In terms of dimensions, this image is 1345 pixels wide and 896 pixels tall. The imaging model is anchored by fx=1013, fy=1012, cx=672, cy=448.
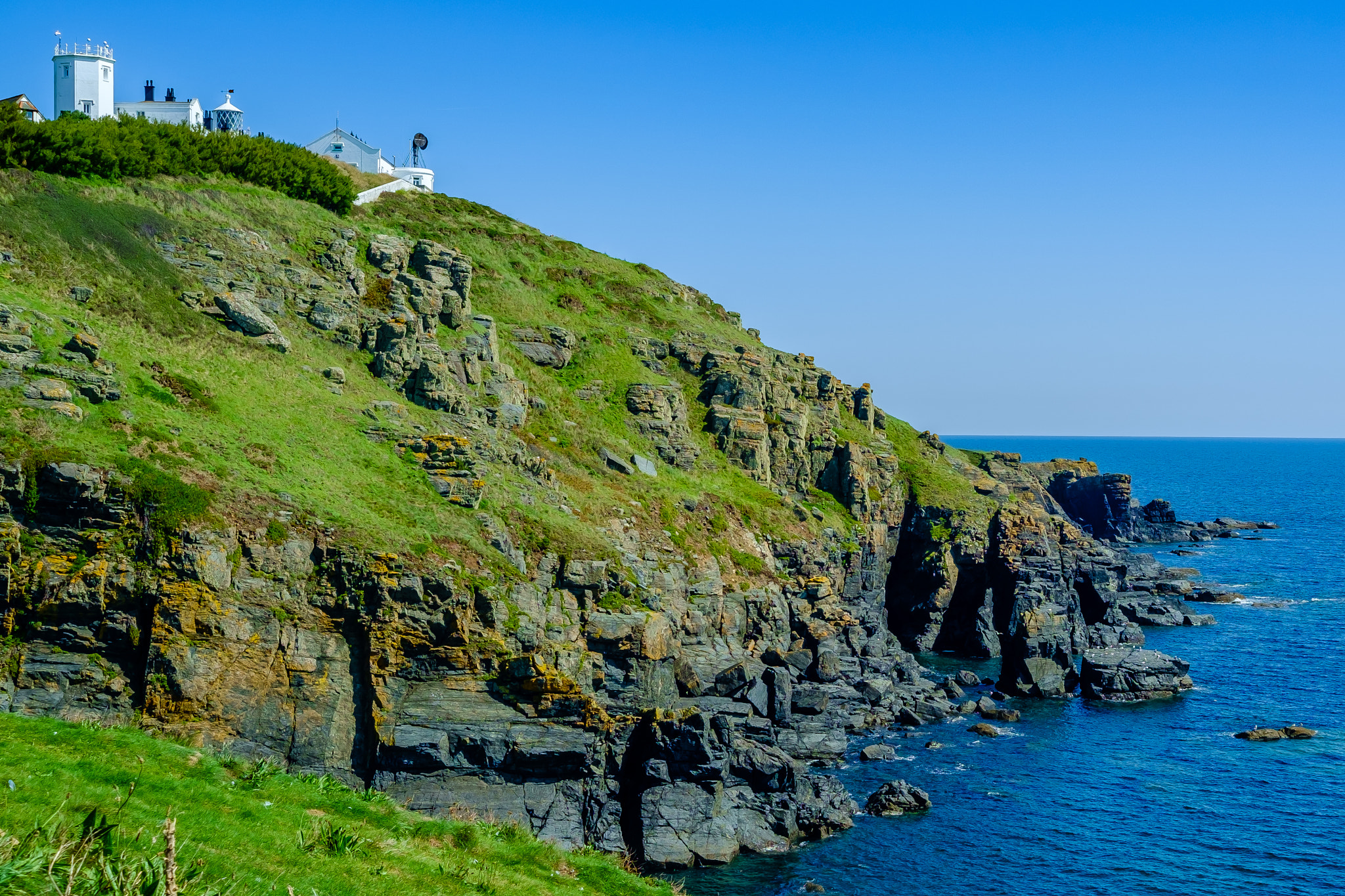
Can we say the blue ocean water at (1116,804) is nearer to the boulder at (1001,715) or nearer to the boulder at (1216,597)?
the boulder at (1001,715)

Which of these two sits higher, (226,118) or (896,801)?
(226,118)

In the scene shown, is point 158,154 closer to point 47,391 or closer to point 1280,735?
point 47,391

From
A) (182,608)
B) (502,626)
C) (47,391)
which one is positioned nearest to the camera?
(182,608)

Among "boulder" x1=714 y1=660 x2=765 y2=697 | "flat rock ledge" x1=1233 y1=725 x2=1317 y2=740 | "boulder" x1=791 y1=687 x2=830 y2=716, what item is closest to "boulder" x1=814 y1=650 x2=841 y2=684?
"boulder" x1=791 y1=687 x2=830 y2=716

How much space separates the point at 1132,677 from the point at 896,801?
3222 centimetres

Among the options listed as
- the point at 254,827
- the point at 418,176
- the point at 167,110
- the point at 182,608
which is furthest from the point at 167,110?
the point at 254,827

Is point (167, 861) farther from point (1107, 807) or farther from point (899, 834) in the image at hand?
point (1107, 807)

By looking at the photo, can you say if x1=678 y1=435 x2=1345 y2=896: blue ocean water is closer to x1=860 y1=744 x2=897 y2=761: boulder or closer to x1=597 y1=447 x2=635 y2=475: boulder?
x1=860 y1=744 x2=897 y2=761: boulder

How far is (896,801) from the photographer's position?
179 ft

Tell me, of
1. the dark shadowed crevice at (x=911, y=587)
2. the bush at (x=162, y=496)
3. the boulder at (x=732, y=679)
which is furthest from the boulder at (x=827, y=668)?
the bush at (x=162, y=496)

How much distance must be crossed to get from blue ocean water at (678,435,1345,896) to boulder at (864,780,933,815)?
693mm

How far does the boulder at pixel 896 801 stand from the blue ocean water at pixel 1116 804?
27.3 inches

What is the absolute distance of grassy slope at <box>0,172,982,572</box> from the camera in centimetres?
4825

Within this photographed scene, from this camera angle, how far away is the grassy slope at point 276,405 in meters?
48.2
